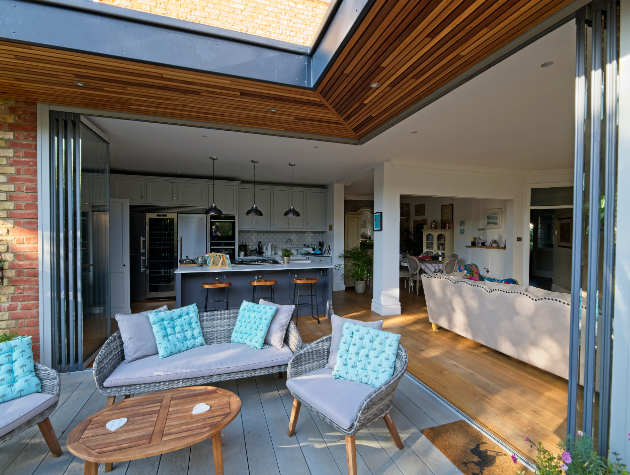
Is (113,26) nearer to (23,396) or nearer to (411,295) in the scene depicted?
(23,396)

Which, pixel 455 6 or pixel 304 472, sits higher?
pixel 455 6

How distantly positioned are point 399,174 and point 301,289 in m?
2.58

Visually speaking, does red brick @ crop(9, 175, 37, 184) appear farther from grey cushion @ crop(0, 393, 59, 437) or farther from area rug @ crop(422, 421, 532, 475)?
area rug @ crop(422, 421, 532, 475)

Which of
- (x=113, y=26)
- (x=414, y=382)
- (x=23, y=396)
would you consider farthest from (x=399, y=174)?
(x=23, y=396)

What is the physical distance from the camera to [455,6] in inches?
70.6

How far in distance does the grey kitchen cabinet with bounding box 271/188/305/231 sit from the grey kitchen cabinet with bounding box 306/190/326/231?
192 mm

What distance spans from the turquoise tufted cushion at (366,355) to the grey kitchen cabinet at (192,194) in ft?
18.4

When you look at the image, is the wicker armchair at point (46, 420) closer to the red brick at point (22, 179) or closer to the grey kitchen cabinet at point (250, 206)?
the red brick at point (22, 179)

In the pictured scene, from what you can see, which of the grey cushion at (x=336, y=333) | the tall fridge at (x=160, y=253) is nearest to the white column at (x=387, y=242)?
the grey cushion at (x=336, y=333)

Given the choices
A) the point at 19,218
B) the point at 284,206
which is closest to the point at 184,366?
the point at 19,218

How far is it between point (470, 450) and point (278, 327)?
68.2 inches

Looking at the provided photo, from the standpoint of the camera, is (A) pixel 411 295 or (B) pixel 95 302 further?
(A) pixel 411 295

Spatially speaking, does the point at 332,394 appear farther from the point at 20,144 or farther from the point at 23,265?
the point at 20,144

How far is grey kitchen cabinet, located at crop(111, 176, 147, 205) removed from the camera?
651 centimetres
